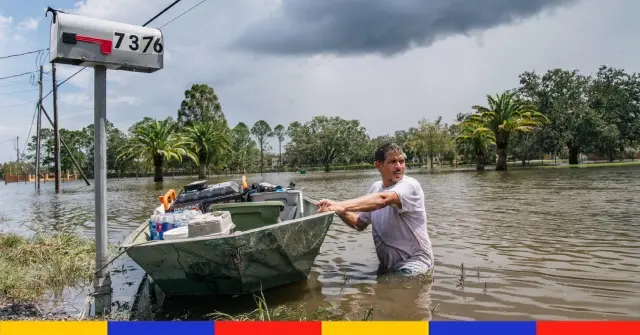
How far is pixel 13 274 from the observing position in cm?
583

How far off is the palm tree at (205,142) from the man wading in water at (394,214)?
5415cm

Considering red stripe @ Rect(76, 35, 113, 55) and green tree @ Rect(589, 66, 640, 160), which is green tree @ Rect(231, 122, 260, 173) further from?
red stripe @ Rect(76, 35, 113, 55)

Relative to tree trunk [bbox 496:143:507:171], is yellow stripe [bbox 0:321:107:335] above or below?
below

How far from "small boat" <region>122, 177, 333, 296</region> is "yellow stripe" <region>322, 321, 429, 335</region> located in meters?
2.95

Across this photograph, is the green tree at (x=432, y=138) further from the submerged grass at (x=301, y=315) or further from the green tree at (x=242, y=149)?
the submerged grass at (x=301, y=315)

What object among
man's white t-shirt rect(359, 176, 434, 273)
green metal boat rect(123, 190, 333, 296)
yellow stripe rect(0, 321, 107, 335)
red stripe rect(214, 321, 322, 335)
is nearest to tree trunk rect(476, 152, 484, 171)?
man's white t-shirt rect(359, 176, 434, 273)

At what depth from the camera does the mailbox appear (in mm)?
5008

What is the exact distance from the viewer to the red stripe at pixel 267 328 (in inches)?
67.9

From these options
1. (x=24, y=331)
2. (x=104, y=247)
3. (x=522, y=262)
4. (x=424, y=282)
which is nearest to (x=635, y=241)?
(x=522, y=262)

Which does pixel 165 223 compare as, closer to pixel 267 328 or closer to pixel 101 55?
pixel 101 55

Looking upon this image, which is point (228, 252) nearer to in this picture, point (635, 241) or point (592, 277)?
point (592, 277)

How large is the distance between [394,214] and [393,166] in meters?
0.56

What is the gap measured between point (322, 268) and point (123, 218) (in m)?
10.1

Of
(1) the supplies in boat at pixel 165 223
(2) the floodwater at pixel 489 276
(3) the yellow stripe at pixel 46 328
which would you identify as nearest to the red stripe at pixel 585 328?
(3) the yellow stripe at pixel 46 328
